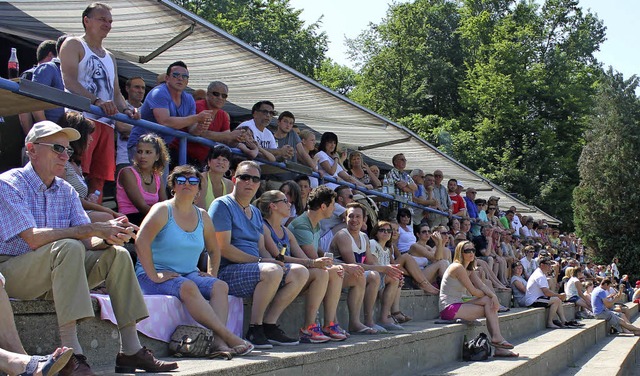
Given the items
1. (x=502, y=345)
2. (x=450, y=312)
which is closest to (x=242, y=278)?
(x=450, y=312)

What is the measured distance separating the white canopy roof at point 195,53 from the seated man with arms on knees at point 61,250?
2.81 m

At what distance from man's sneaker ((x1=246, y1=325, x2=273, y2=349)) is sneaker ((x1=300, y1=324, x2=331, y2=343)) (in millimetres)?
491

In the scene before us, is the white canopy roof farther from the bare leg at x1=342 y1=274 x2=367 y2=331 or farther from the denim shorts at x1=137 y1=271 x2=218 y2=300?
the denim shorts at x1=137 y1=271 x2=218 y2=300

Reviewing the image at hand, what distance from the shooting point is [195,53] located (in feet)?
25.3

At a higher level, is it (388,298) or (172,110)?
(172,110)

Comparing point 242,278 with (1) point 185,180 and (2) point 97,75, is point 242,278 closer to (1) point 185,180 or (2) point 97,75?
(1) point 185,180

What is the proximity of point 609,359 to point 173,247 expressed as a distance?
28.7ft

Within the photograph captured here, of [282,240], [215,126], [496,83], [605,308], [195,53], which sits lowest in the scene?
[605,308]

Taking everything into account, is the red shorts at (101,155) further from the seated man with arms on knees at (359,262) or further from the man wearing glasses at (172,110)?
the seated man with arms on knees at (359,262)

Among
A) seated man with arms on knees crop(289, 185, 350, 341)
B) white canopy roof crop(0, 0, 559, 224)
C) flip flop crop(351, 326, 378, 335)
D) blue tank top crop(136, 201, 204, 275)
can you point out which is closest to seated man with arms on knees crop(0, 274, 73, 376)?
blue tank top crop(136, 201, 204, 275)

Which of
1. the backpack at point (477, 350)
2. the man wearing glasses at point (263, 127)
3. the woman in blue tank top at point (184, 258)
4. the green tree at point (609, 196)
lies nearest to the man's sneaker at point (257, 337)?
the woman in blue tank top at point (184, 258)

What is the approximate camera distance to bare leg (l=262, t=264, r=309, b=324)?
5594 mm

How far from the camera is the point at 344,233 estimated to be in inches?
297

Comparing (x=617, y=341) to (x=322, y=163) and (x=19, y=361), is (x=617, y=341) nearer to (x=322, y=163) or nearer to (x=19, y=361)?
(x=322, y=163)
